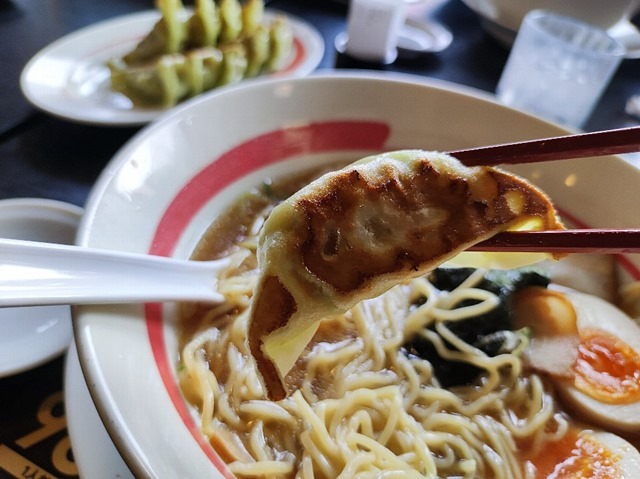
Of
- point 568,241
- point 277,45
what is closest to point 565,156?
point 568,241

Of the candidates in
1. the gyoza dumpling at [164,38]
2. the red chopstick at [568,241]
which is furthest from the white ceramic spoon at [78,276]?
the gyoza dumpling at [164,38]

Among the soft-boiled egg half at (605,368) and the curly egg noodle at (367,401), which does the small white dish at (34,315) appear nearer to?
the curly egg noodle at (367,401)

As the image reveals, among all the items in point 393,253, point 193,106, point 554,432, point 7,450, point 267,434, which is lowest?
point 7,450

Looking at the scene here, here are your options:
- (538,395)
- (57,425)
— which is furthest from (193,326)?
(538,395)

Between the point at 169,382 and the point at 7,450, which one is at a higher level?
the point at 169,382

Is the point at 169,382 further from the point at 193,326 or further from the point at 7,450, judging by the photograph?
the point at 7,450

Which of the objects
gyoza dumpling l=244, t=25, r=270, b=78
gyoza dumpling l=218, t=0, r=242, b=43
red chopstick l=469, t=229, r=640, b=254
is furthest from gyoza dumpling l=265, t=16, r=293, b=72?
red chopstick l=469, t=229, r=640, b=254

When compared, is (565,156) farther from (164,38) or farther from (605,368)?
(164,38)

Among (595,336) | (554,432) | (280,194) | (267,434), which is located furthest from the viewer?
(280,194)

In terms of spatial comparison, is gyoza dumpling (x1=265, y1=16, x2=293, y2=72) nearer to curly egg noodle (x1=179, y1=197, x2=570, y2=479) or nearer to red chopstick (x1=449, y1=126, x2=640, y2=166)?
curly egg noodle (x1=179, y1=197, x2=570, y2=479)

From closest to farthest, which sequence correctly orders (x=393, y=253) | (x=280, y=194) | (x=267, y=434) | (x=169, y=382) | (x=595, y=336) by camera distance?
(x=393, y=253), (x=169, y=382), (x=267, y=434), (x=595, y=336), (x=280, y=194)
